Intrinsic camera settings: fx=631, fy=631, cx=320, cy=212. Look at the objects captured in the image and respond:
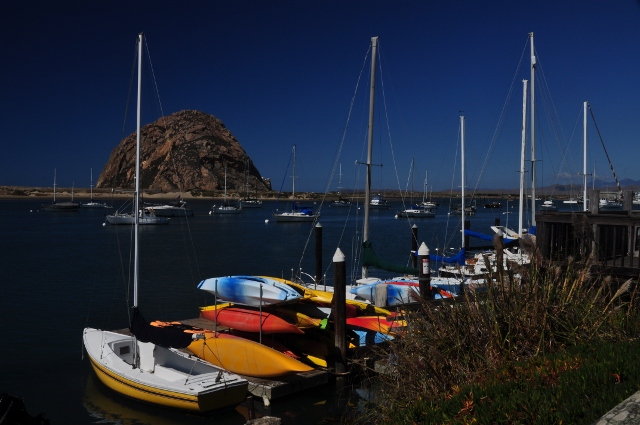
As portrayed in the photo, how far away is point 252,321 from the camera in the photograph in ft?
50.6

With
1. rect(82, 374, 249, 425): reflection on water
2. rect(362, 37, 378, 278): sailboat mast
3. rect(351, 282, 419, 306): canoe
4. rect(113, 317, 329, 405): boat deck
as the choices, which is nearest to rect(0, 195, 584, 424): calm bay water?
rect(82, 374, 249, 425): reflection on water

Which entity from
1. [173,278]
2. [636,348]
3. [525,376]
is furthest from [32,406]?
[173,278]

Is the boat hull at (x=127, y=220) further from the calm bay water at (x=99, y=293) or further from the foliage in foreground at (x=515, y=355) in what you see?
the foliage in foreground at (x=515, y=355)

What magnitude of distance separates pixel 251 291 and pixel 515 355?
952cm

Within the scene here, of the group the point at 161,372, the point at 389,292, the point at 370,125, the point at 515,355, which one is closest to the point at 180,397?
the point at 161,372

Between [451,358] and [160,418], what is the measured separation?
8064 mm

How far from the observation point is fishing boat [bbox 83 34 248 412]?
12820 millimetres

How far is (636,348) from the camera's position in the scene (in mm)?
6531

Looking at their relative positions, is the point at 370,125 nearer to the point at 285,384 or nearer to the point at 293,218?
the point at 285,384

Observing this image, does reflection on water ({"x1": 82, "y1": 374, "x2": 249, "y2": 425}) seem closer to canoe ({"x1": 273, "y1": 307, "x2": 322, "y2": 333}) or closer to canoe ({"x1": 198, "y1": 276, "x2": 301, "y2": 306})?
canoe ({"x1": 273, "y1": 307, "x2": 322, "y2": 333})

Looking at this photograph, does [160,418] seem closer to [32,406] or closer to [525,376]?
[32,406]

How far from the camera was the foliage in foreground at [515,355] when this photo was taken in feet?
18.7

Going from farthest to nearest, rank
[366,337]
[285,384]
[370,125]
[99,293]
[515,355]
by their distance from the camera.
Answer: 1. [99,293]
2. [370,125]
3. [366,337]
4. [285,384]
5. [515,355]

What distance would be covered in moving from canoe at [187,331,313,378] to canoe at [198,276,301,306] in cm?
124
